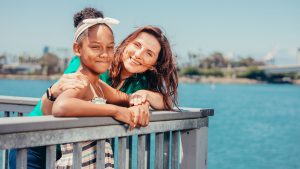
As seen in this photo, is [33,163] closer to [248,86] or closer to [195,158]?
[195,158]

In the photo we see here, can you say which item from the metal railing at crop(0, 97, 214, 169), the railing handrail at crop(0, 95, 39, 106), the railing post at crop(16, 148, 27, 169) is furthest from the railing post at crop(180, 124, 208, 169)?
the railing post at crop(16, 148, 27, 169)

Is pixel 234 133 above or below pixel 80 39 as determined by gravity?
below

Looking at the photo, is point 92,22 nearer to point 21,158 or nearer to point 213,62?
point 21,158

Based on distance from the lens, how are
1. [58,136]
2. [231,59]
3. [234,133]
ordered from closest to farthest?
[58,136], [234,133], [231,59]

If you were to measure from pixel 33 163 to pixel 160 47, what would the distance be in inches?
34.7

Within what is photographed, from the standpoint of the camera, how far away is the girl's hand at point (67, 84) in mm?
1757

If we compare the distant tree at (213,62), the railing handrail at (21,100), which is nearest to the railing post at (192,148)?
the railing handrail at (21,100)

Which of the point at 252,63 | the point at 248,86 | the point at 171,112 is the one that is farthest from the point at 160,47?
the point at 248,86

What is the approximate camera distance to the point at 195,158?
217 centimetres

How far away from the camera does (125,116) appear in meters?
1.73

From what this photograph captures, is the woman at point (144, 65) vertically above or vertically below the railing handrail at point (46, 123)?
above

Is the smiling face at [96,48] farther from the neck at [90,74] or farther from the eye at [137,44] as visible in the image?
the eye at [137,44]

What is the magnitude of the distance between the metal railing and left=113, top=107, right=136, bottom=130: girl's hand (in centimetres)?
2

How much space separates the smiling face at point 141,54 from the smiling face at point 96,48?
435 mm
